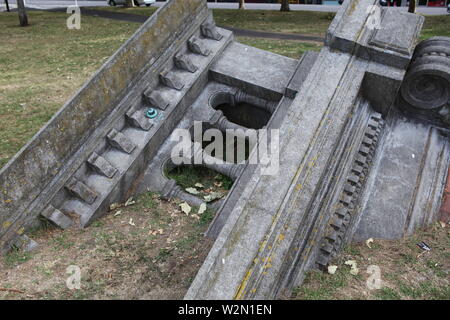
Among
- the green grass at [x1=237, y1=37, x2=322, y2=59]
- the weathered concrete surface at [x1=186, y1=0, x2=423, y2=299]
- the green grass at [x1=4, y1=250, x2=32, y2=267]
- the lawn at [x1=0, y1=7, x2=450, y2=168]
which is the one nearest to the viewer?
the weathered concrete surface at [x1=186, y1=0, x2=423, y2=299]

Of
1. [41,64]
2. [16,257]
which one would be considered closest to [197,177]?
[16,257]

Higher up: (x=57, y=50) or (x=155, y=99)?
(x=155, y=99)

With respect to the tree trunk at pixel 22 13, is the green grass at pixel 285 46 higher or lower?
higher

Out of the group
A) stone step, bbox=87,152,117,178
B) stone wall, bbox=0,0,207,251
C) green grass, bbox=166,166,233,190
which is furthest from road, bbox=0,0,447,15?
stone step, bbox=87,152,117,178

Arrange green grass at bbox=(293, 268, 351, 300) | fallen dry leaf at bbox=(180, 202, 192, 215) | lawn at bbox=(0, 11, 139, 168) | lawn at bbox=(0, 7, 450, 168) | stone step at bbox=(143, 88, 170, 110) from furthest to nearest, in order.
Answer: lawn at bbox=(0, 7, 450, 168) < lawn at bbox=(0, 11, 139, 168) < stone step at bbox=(143, 88, 170, 110) < fallen dry leaf at bbox=(180, 202, 192, 215) < green grass at bbox=(293, 268, 351, 300)

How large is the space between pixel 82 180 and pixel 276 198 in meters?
4.01

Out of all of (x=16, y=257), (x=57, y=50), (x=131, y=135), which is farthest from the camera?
(x=57, y=50)

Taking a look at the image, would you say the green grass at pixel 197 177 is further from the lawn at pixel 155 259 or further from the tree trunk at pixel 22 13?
the tree trunk at pixel 22 13

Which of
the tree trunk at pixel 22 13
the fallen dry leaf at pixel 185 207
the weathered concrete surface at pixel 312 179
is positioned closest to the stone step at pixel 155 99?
the fallen dry leaf at pixel 185 207

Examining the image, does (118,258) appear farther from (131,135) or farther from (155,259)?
(131,135)

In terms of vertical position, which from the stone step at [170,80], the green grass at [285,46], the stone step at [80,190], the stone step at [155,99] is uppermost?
the stone step at [170,80]

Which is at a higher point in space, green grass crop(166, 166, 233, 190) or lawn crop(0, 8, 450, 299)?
lawn crop(0, 8, 450, 299)

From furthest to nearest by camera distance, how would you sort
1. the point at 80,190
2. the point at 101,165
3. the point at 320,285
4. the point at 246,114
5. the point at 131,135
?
the point at 246,114
the point at 131,135
the point at 101,165
the point at 80,190
the point at 320,285

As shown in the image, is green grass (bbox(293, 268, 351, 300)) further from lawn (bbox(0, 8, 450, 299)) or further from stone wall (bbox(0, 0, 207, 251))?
stone wall (bbox(0, 0, 207, 251))
